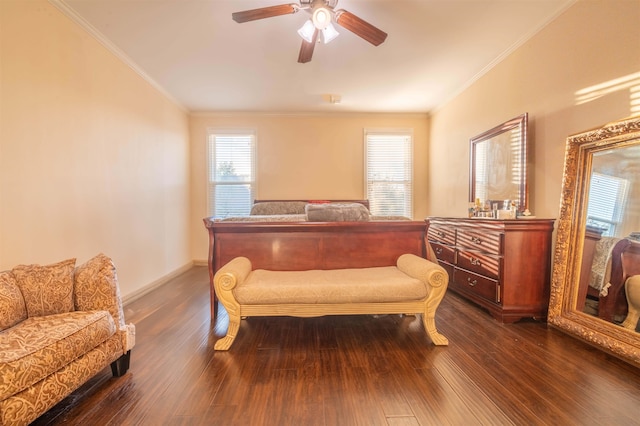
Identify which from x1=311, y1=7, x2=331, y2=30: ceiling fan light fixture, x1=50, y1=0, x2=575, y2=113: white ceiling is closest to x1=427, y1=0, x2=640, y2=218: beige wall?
x1=50, y1=0, x2=575, y2=113: white ceiling

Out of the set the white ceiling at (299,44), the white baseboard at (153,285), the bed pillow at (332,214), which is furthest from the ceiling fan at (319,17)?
the white baseboard at (153,285)

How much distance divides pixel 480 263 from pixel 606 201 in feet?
3.51

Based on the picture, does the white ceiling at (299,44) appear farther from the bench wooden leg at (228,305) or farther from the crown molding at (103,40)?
the bench wooden leg at (228,305)

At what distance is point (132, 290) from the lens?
3.20 m

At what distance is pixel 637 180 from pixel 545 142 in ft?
2.92

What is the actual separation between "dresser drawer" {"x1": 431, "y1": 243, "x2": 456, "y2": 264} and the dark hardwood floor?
91 cm

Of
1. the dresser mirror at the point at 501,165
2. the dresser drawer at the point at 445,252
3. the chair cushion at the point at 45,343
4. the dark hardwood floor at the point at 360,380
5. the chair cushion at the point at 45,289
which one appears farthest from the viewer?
the dresser drawer at the point at 445,252

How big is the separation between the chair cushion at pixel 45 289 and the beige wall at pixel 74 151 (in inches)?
20.2

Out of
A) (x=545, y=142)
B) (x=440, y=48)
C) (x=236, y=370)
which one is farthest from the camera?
(x=440, y=48)

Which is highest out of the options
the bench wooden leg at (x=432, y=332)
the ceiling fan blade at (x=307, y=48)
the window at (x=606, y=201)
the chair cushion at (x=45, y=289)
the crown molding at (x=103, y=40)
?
the crown molding at (x=103, y=40)

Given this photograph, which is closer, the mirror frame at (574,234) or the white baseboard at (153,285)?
the mirror frame at (574,234)

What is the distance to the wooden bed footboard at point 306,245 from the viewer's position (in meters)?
2.54

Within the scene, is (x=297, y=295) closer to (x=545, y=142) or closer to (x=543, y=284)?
(x=543, y=284)

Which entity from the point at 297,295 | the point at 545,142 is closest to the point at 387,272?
the point at 297,295
